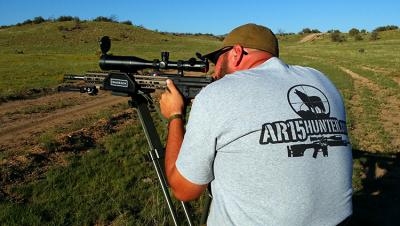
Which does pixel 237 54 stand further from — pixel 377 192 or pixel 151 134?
pixel 377 192

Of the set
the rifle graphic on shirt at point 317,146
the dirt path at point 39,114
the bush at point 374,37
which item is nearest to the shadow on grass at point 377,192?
the rifle graphic on shirt at point 317,146

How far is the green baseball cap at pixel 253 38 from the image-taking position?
2.66 meters

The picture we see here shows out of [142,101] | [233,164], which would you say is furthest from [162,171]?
[233,164]

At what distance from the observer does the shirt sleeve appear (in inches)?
93.1

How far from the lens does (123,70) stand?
3627mm

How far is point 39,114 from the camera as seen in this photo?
45.2 feet

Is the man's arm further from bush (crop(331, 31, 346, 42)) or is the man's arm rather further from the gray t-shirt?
bush (crop(331, 31, 346, 42))

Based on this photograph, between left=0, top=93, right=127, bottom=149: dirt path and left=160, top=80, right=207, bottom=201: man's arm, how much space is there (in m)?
7.63

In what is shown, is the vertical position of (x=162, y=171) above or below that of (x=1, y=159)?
above

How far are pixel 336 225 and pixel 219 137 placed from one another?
873mm

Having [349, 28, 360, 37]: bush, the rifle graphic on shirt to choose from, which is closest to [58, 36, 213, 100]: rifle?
the rifle graphic on shirt

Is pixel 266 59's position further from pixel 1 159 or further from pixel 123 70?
pixel 1 159

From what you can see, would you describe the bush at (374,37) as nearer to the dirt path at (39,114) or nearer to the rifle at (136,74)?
the dirt path at (39,114)

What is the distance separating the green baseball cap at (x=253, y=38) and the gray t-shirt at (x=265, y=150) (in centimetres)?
19
